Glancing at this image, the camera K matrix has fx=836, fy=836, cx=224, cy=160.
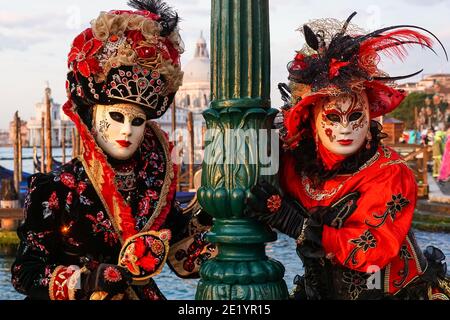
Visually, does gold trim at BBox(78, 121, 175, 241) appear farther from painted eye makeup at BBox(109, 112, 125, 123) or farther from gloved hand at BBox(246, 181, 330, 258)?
gloved hand at BBox(246, 181, 330, 258)

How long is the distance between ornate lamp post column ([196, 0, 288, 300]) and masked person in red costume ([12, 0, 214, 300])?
0.46 m

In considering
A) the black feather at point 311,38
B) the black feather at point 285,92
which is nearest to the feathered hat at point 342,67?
the black feather at point 311,38

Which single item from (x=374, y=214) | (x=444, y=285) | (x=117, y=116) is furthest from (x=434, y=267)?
(x=117, y=116)

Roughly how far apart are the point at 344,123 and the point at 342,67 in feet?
0.74

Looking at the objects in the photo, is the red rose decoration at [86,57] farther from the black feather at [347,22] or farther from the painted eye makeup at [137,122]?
the black feather at [347,22]

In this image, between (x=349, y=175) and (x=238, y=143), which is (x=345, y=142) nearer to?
(x=349, y=175)

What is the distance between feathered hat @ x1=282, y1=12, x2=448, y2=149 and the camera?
333cm

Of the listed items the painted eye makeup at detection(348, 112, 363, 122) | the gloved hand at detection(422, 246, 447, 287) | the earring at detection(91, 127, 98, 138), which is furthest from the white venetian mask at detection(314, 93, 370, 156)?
the earring at detection(91, 127, 98, 138)

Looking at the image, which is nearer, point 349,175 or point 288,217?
point 288,217

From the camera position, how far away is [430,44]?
11.2 feet

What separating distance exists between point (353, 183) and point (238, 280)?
2.35 feet

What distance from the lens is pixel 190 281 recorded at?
9.30 meters

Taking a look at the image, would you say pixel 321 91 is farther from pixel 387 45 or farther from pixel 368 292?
pixel 368 292

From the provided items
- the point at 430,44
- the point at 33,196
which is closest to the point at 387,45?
the point at 430,44
